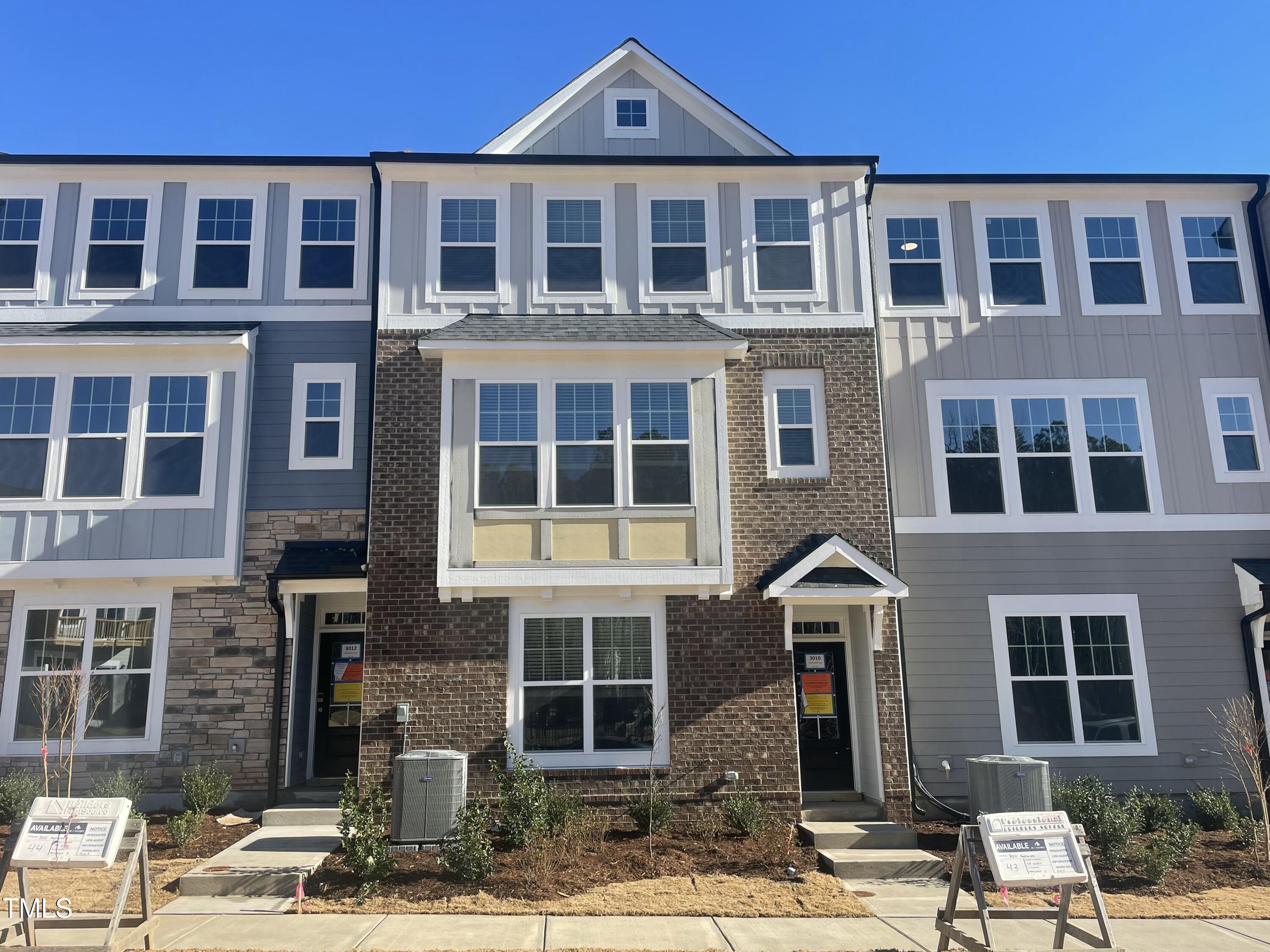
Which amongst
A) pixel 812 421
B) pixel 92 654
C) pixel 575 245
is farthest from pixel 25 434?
pixel 812 421

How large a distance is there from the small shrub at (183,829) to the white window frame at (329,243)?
7060 mm

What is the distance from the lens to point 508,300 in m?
12.7

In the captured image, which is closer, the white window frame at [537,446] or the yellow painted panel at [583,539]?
the yellow painted panel at [583,539]

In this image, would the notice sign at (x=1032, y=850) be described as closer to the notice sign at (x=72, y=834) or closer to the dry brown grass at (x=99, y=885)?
the notice sign at (x=72, y=834)

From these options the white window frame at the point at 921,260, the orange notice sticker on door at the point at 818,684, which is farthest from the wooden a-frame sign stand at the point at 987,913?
the white window frame at the point at 921,260

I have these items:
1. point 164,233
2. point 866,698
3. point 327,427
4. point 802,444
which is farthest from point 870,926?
point 164,233

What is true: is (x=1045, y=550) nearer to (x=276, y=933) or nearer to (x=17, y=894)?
(x=276, y=933)

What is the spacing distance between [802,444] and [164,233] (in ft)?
31.7

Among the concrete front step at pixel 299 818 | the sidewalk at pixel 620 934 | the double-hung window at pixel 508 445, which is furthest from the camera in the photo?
the double-hung window at pixel 508 445

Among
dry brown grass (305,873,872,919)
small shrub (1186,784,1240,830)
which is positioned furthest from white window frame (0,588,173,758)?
small shrub (1186,784,1240,830)

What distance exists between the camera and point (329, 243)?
44.5 ft

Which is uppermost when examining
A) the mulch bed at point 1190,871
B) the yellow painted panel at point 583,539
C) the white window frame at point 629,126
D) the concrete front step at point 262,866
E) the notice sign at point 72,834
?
the white window frame at point 629,126

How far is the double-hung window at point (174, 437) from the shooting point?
1244cm

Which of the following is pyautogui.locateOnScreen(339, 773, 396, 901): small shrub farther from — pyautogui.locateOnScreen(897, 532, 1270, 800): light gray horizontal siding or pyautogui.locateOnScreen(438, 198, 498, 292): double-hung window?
pyautogui.locateOnScreen(897, 532, 1270, 800): light gray horizontal siding
